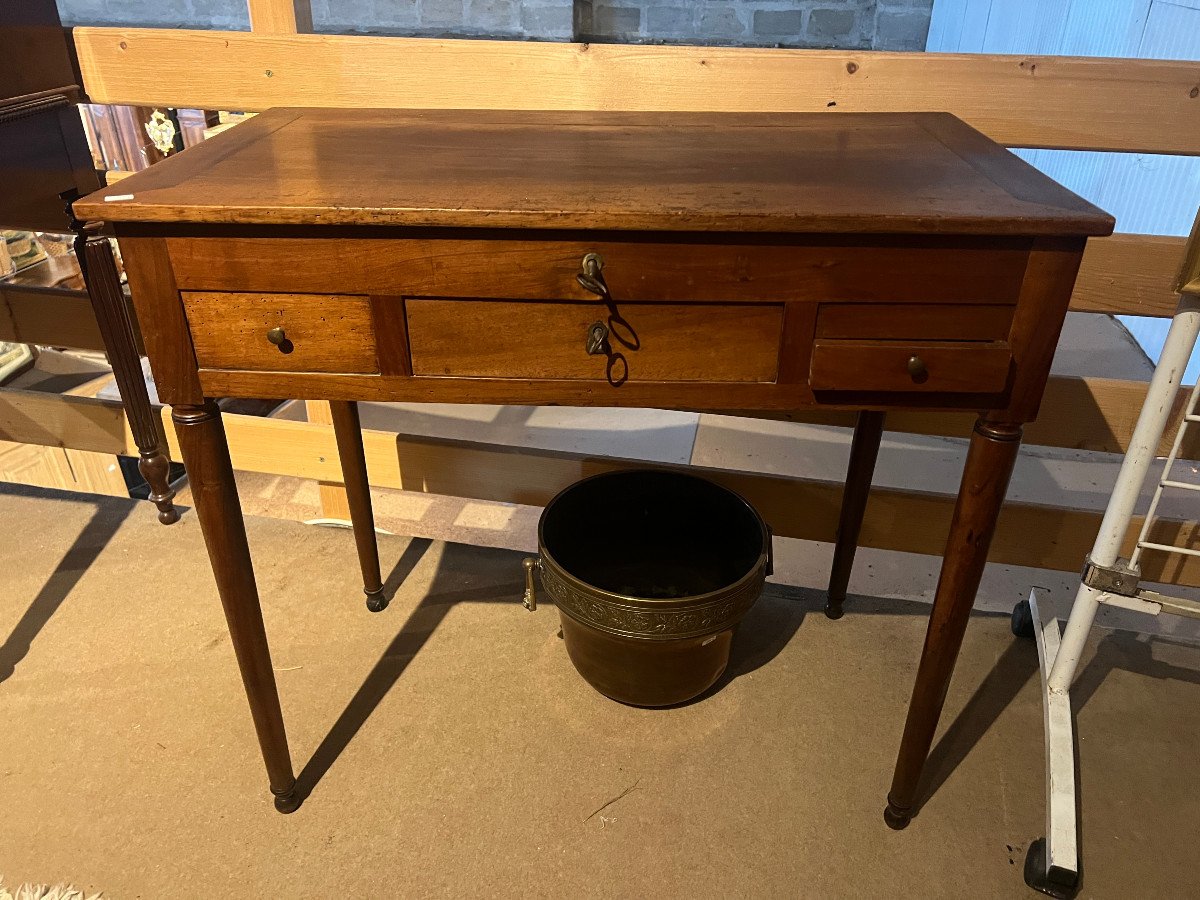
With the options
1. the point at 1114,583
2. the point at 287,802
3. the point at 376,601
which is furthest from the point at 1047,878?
the point at 376,601

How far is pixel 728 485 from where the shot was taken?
1612mm

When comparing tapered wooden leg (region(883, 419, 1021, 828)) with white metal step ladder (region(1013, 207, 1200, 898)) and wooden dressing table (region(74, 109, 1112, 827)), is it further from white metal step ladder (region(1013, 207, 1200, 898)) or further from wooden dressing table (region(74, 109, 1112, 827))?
white metal step ladder (region(1013, 207, 1200, 898))

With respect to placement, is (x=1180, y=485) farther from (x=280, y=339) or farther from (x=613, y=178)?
(x=280, y=339)

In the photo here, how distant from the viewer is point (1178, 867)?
119cm

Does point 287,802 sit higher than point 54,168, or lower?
lower

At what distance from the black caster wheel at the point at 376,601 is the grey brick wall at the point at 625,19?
2070 mm

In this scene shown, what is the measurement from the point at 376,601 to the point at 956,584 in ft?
3.52

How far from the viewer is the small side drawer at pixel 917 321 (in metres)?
0.88

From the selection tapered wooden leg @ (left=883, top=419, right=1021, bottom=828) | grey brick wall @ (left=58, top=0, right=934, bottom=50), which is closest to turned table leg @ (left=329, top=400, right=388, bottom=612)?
tapered wooden leg @ (left=883, top=419, right=1021, bottom=828)

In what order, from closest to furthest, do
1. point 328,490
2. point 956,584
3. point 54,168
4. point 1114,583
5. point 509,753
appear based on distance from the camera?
point 956,584, point 1114,583, point 509,753, point 54,168, point 328,490

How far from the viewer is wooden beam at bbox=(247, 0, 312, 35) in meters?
1.42

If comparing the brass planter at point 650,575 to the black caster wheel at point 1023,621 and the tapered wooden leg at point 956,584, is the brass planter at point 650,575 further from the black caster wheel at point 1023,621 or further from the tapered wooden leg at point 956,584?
the black caster wheel at point 1023,621

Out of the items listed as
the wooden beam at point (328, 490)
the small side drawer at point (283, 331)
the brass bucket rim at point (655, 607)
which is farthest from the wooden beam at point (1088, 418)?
the wooden beam at point (328, 490)

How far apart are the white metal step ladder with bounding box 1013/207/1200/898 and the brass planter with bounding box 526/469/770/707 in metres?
0.47
